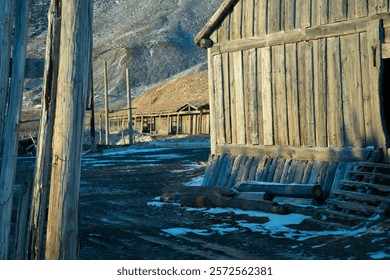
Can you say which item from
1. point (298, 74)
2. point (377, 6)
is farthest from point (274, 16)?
point (377, 6)

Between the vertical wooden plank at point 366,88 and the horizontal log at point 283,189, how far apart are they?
1.26 metres

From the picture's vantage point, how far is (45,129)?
5684mm

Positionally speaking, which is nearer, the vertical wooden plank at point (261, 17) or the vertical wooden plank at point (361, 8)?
the vertical wooden plank at point (361, 8)

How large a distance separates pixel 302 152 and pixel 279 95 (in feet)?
4.17

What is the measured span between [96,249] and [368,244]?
3597 mm

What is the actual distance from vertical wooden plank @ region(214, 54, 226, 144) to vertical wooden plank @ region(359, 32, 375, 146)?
11.6 ft

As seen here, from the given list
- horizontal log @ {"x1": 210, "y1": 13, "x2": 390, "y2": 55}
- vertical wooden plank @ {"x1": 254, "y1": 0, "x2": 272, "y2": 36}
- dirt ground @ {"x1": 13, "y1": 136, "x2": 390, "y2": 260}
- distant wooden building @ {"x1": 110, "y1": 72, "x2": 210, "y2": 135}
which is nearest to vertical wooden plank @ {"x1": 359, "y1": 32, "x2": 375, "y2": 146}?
horizontal log @ {"x1": 210, "y1": 13, "x2": 390, "y2": 55}

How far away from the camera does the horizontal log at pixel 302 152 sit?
446 inches

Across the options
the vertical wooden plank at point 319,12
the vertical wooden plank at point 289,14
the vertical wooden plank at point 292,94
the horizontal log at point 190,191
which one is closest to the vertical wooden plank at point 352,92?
the vertical wooden plank at point 319,12

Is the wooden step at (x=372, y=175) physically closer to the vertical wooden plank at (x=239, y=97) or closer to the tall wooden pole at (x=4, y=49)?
the vertical wooden plank at (x=239, y=97)

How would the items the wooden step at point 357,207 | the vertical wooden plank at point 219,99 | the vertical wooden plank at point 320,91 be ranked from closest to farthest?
the wooden step at point 357,207
the vertical wooden plank at point 320,91
the vertical wooden plank at point 219,99

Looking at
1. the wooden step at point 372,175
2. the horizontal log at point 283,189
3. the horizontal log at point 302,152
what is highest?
the horizontal log at point 302,152

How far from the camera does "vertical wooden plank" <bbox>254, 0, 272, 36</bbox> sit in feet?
42.5

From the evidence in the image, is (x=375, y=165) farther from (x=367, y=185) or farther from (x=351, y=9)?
Result: (x=351, y=9)
